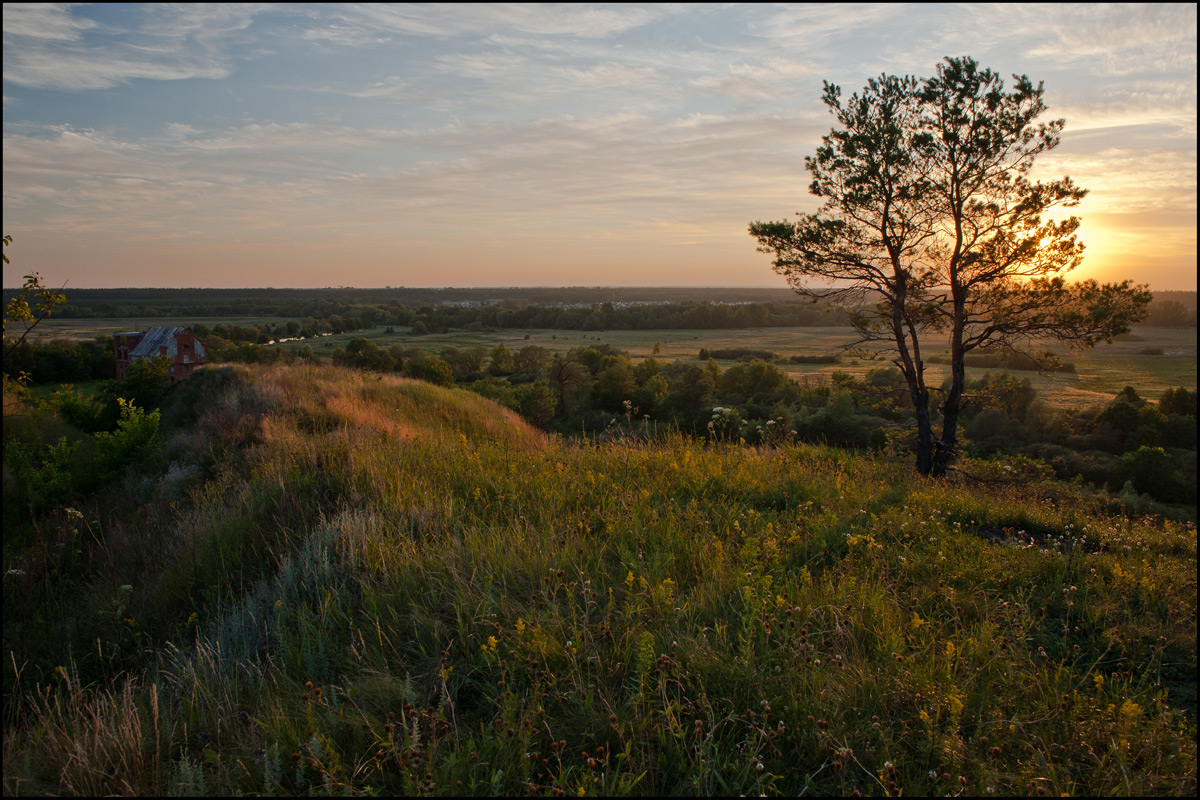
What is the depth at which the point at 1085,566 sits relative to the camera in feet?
15.1

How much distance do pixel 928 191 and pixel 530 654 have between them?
1563 cm

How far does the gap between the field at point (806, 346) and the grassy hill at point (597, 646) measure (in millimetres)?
12753

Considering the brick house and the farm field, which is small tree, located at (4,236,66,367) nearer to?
the farm field

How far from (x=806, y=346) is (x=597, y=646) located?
87678 millimetres

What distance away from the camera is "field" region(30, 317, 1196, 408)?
39.9 metres

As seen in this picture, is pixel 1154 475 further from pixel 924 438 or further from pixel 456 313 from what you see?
pixel 456 313

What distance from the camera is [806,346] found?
279 ft

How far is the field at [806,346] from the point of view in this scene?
39875 millimetres

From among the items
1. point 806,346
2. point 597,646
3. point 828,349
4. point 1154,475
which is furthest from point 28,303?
point 806,346

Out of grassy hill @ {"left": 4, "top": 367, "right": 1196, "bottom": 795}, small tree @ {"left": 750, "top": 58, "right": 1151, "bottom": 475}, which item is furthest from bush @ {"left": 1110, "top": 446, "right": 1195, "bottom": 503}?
grassy hill @ {"left": 4, "top": 367, "right": 1196, "bottom": 795}

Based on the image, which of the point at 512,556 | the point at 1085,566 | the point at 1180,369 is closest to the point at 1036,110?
the point at 1085,566

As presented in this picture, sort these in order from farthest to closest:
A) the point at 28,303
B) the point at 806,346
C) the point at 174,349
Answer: the point at 806,346 → the point at 174,349 → the point at 28,303

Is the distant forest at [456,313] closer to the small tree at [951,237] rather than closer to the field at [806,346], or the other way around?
the field at [806,346]

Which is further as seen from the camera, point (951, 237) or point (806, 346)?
point (806, 346)
